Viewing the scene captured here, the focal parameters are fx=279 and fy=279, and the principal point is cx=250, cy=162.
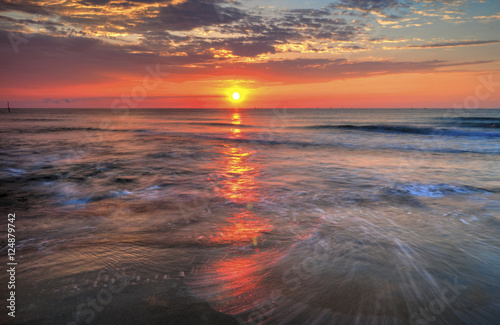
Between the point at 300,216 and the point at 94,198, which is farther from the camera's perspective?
the point at 94,198

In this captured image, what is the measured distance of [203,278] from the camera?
3295 mm

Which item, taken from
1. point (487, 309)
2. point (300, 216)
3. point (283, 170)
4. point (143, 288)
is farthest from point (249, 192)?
point (487, 309)

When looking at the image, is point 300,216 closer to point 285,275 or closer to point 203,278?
point 285,275

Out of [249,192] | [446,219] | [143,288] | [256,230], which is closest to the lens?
[143,288]

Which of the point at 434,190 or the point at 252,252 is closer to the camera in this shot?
the point at 252,252

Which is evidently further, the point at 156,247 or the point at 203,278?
the point at 156,247

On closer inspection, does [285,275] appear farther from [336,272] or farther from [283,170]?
[283,170]

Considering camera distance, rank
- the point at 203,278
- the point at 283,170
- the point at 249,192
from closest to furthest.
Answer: the point at 203,278, the point at 249,192, the point at 283,170

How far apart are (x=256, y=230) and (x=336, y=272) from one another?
1641 millimetres

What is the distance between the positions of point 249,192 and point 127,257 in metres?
4.00

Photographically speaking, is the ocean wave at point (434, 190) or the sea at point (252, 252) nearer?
the sea at point (252, 252)

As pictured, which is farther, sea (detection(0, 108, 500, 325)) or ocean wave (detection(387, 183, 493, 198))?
ocean wave (detection(387, 183, 493, 198))

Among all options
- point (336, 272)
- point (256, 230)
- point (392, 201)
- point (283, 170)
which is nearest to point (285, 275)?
point (336, 272)

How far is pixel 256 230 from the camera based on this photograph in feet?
15.7
